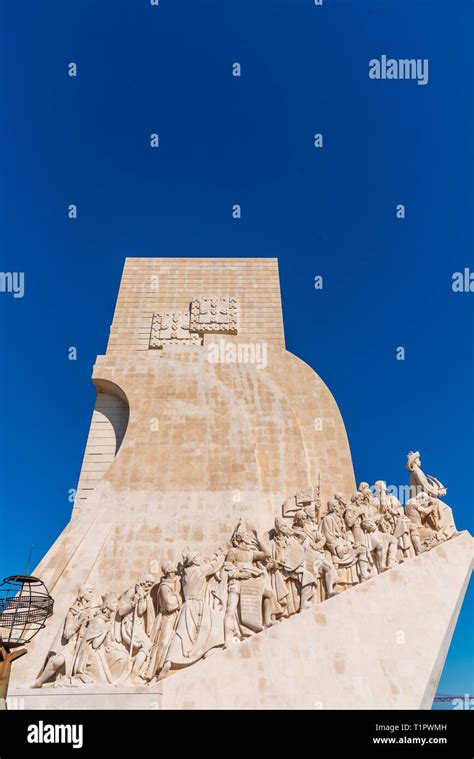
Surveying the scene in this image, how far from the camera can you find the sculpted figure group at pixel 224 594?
813 cm

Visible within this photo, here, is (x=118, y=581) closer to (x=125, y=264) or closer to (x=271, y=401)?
(x=271, y=401)

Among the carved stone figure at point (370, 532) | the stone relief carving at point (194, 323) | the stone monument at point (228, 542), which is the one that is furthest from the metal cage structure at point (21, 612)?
the stone relief carving at point (194, 323)

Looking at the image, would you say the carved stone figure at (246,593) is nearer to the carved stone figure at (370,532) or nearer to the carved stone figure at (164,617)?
the carved stone figure at (164,617)

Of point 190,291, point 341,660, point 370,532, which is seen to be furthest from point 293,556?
point 190,291

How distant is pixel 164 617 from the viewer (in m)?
8.69

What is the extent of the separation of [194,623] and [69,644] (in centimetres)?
171

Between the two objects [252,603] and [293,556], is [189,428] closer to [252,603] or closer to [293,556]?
[293,556]

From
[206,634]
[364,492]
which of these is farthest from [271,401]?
[206,634]

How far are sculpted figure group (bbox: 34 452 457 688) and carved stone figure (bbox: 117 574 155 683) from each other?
13 millimetres

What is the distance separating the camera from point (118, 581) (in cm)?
1063

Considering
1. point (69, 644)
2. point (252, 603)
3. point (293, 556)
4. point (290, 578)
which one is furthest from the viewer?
point (293, 556)

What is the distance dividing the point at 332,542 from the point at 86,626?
395cm

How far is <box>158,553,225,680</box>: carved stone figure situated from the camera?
805 cm

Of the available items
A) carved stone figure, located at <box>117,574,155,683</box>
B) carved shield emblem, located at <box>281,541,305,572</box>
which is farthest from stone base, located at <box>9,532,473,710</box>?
carved shield emblem, located at <box>281,541,305,572</box>
